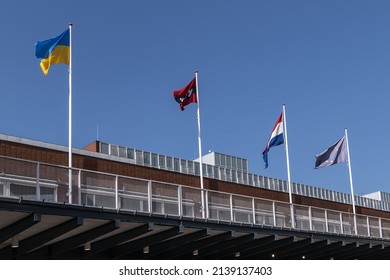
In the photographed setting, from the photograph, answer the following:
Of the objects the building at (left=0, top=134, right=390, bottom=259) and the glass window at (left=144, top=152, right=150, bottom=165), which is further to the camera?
the glass window at (left=144, top=152, right=150, bottom=165)

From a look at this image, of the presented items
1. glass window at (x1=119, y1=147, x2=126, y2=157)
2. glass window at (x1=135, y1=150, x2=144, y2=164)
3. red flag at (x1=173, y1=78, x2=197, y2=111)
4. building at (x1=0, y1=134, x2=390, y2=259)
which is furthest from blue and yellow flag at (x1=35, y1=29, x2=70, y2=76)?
glass window at (x1=135, y1=150, x2=144, y2=164)

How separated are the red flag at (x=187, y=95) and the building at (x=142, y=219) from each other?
3442 millimetres

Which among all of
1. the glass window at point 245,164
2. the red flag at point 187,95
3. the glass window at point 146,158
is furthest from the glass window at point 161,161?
the red flag at point 187,95

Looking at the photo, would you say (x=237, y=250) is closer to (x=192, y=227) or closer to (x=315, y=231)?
(x=315, y=231)

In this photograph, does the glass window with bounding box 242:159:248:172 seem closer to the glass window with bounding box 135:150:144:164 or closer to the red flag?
the glass window with bounding box 135:150:144:164

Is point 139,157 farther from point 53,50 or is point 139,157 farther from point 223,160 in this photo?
point 53,50

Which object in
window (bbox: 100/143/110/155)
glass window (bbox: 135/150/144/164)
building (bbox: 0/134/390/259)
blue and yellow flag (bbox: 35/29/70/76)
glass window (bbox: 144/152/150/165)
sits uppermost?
glass window (bbox: 144/152/150/165)

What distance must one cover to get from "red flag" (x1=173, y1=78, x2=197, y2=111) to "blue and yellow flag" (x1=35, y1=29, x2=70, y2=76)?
699 centimetres

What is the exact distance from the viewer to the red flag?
30.5m

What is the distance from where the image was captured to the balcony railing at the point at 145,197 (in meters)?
18.8

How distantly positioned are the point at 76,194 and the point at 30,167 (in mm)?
1710

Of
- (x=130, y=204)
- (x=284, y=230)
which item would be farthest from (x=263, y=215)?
(x=130, y=204)

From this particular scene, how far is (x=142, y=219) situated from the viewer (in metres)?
21.4
